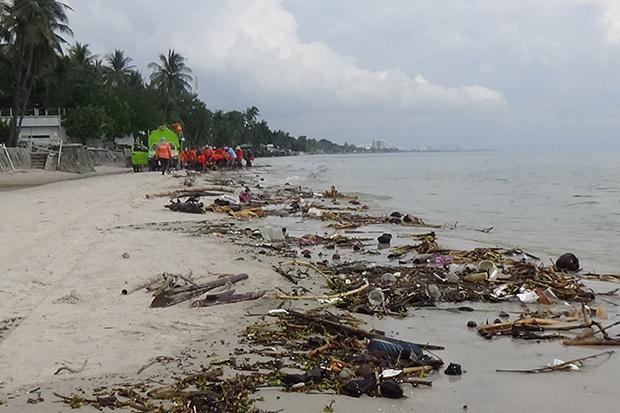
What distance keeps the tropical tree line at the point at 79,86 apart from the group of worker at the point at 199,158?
12.6 metres

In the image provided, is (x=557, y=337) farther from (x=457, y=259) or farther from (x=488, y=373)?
(x=457, y=259)

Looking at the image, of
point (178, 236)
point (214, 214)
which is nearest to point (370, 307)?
point (178, 236)

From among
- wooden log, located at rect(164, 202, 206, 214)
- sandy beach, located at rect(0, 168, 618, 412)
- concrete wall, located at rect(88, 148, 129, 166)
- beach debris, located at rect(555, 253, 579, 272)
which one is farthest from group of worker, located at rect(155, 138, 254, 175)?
beach debris, located at rect(555, 253, 579, 272)

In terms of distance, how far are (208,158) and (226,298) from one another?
3776cm

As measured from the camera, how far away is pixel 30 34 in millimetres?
42188

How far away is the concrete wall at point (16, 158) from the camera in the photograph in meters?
34.1

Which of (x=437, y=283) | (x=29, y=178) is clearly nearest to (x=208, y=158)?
(x=29, y=178)

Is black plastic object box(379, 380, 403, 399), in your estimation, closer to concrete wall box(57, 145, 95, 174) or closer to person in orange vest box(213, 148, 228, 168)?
concrete wall box(57, 145, 95, 174)

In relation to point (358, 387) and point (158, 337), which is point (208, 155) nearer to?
point (158, 337)

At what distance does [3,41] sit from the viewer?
157ft

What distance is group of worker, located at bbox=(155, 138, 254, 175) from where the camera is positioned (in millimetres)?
32031

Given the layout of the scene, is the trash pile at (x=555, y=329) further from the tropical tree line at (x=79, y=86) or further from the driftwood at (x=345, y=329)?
the tropical tree line at (x=79, y=86)

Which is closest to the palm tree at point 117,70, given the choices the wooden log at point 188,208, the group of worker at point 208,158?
the group of worker at point 208,158

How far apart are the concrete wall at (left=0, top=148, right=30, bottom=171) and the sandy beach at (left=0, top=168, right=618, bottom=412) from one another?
1091 inches
